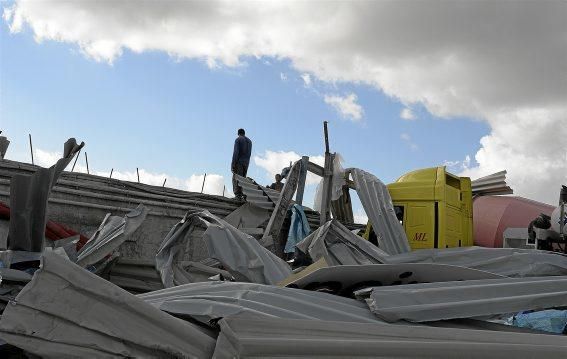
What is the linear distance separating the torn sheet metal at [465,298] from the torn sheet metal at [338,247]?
343 centimetres

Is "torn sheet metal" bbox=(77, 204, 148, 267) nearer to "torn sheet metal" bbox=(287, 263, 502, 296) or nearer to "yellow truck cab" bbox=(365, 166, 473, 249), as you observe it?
"torn sheet metal" bbox=(287, 263, 502, 296)

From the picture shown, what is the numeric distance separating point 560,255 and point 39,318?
19.1 ft

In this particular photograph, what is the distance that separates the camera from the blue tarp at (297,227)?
9.90 metres

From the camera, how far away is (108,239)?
20.0 ft

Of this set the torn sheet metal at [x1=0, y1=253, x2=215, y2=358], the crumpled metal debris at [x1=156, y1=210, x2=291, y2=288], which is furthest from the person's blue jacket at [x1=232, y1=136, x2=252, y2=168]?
the torn sheet metal at [x1=0, y1=253, x2=215, y2=358]

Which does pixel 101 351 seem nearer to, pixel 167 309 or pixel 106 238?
pixel 167 309

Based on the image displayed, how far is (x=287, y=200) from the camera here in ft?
32.6

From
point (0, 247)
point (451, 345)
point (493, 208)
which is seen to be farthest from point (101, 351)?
point (493, 208)

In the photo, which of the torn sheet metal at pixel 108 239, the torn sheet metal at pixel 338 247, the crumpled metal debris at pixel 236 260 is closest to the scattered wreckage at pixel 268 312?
the torn sheet metal at pixel 108 239

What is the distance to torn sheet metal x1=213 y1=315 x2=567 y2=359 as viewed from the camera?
288 centimetres

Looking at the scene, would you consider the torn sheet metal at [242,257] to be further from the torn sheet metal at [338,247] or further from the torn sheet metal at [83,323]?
the torn sheet metal at [83,323]

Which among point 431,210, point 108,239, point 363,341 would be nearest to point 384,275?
point 363,341

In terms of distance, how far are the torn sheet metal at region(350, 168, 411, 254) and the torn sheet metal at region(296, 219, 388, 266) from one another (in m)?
1.16

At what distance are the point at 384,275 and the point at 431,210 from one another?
203 inches
